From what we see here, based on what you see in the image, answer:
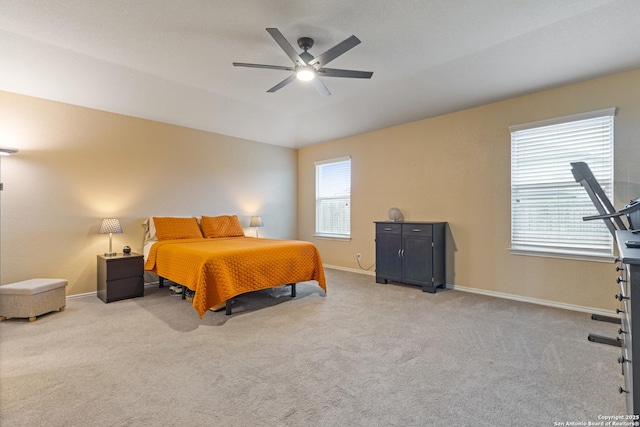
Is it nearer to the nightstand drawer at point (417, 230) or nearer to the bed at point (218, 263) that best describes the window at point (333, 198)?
the nightstand drawer at point (417, 230)

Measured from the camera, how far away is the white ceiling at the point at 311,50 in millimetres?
2689

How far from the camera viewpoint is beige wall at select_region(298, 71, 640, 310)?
131 inches

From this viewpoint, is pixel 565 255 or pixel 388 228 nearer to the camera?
pixel 565 255

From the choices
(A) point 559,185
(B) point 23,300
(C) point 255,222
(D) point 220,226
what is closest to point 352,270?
(C) point 255,222

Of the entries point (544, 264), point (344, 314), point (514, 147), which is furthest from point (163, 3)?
point (544, 264)

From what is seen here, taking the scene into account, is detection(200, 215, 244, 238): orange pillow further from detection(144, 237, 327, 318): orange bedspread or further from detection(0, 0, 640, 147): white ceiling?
detection(0, 0, 640, 147): white ceiling

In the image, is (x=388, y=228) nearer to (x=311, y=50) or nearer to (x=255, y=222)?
(x=255, y=222)

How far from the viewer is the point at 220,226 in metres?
5.23

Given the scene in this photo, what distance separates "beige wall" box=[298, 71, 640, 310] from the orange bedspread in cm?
203

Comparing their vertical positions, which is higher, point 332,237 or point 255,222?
point 255,222

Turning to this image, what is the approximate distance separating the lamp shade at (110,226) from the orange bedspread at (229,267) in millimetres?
515

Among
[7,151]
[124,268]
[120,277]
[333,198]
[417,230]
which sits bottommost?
[120,277]

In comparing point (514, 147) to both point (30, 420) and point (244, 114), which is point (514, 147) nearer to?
point (244, 114)

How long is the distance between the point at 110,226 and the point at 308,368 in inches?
137
